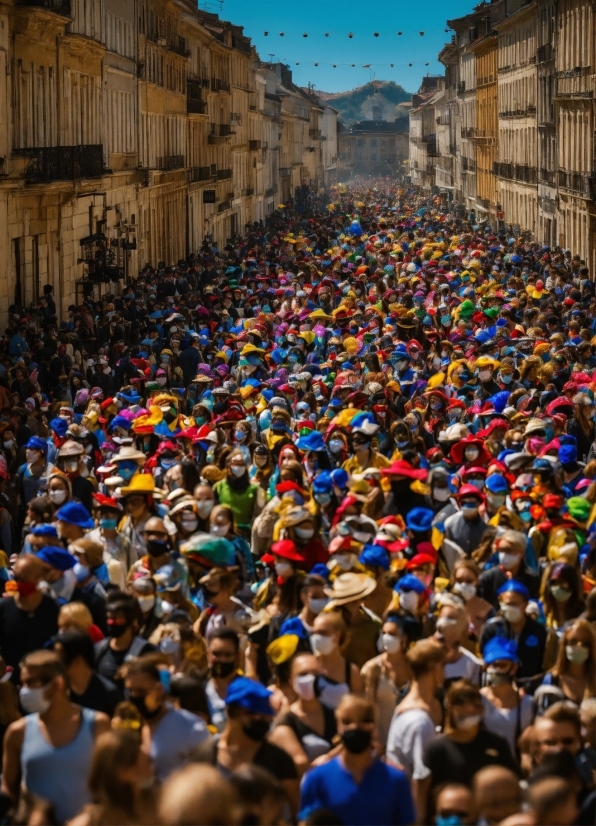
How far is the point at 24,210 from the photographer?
37625mm

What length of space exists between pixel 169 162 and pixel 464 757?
60.1 m

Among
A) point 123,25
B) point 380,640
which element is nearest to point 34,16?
point 123,25

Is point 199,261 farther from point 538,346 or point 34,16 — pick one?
point 538,346

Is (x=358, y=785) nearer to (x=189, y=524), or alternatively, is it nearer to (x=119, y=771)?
(x=119, y=771)

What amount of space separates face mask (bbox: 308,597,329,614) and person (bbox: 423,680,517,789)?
7.72 ft

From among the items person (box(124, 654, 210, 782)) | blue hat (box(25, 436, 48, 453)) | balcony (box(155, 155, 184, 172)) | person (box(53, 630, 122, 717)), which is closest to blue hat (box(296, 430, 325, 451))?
blue hat (box(25, 436, 48, 453))

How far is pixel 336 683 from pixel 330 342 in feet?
61.0

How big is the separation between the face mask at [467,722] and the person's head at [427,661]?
820mm

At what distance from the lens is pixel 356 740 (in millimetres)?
7836

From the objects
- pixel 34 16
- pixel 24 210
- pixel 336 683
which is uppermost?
pixel 34 16

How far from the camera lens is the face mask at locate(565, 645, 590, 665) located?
9820 mm

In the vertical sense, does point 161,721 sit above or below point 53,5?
below

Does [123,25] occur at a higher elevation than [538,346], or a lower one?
higher

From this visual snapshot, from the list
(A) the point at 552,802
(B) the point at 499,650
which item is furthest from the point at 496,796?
(B) the point at 499,650
